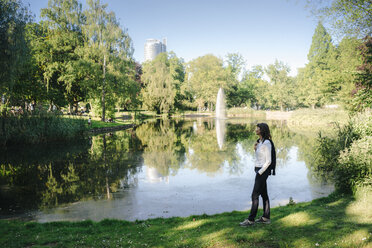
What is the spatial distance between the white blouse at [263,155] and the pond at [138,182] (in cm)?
265

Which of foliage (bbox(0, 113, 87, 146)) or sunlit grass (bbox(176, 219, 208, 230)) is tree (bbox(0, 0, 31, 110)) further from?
sunlit grass (bbox(176, 219, 208, 230))

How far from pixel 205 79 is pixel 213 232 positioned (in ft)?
235

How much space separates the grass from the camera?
4.36 m

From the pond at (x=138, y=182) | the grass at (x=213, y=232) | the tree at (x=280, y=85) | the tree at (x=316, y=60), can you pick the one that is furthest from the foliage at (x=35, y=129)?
the tree at (x=280, y=85)

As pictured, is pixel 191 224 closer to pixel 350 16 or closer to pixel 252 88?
pixel 350 16

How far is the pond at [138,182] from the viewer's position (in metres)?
7.59

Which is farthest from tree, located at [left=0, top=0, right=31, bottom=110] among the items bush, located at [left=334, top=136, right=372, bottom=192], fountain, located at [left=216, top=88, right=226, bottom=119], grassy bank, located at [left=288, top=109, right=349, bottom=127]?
fountain, located at [left=216, top=88, right=226, bottom=119]

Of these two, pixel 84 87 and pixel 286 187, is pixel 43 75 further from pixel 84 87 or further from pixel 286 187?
pixel 286 187

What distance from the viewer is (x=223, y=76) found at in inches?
2788

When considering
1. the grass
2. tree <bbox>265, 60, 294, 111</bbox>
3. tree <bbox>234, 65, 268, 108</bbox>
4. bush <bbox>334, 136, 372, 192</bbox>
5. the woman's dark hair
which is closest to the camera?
the grass

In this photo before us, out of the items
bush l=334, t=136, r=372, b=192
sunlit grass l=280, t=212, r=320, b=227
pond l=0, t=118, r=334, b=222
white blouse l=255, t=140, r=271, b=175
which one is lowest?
pond l=0, t=118, r=334, b=222

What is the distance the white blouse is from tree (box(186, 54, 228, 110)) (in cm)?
6553

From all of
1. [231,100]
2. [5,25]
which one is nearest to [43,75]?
[5,25]

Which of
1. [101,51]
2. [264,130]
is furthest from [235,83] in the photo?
[264,130]
